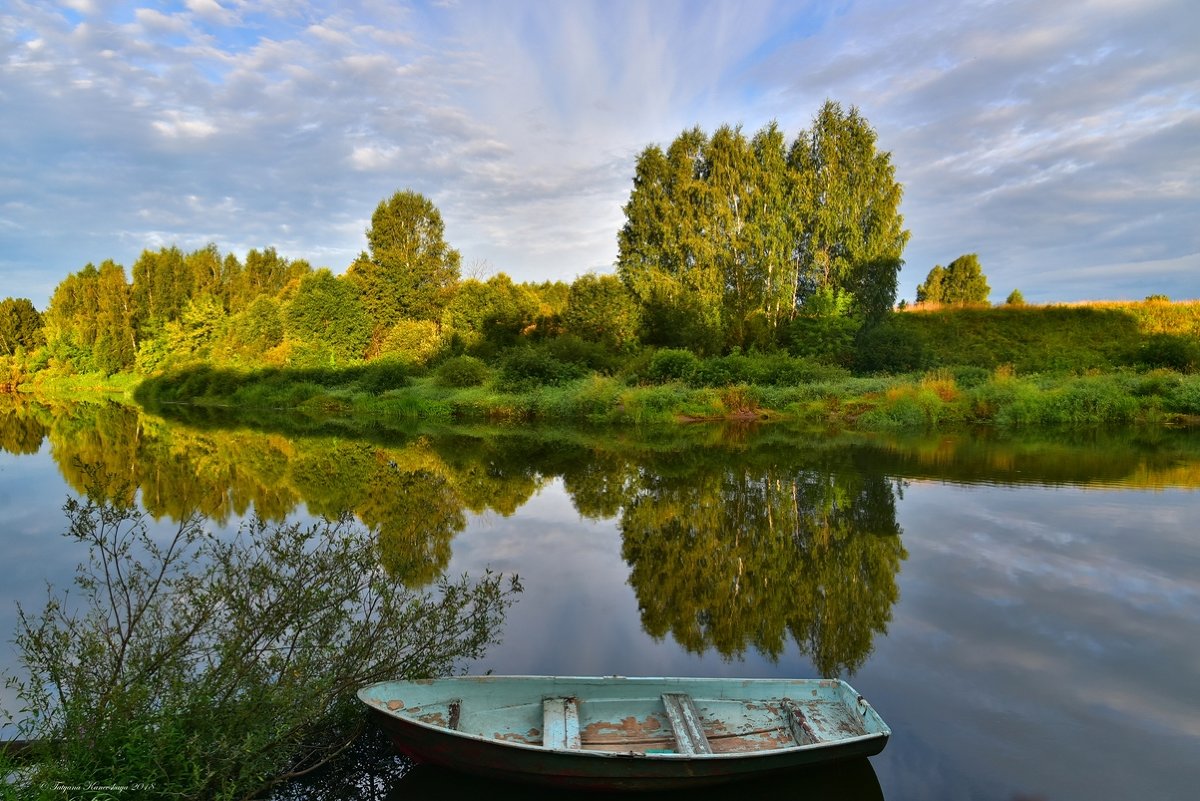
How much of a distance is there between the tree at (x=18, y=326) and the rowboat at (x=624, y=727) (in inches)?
2646

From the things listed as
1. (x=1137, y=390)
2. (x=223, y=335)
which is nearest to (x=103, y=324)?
(x=223, y=335)

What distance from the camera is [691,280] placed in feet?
108

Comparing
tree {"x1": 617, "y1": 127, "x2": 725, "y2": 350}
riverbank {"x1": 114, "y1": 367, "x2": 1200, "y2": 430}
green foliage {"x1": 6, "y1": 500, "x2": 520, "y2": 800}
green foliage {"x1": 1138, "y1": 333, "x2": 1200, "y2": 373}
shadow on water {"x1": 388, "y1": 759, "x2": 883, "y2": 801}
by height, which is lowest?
shadow on water {"x1": 388, "y1": 759, "x2": 883, "y2": 801}

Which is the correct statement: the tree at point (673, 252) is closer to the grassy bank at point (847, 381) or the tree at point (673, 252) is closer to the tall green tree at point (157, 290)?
the grassy bank at point (847, 381)

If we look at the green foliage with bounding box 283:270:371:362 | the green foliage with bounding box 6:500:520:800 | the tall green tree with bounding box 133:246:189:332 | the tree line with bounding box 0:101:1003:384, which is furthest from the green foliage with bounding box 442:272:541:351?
the green foliage with bounding box 6:500:520:800

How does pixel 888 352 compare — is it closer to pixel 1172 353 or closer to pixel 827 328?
pixel 827 328

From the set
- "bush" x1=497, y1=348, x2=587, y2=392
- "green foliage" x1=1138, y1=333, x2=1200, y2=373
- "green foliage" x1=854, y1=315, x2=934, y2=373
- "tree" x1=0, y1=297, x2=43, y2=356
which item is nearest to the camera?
"green foliage" x1=1138, y1=333, x2=1200, y2=373

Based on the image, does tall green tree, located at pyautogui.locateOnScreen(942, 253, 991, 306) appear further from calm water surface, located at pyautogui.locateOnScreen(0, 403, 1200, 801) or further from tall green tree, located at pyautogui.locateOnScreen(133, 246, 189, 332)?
tall green tree, located at pyautogui.locateOnScreen(133, 246, 189, 332)

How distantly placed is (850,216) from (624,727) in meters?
32.7

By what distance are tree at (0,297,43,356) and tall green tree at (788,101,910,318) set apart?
59454mm

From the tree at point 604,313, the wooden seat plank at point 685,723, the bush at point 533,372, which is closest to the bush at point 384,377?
the bush at point 533,372

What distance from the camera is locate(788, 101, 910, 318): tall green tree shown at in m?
32.7

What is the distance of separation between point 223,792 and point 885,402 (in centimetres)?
2386

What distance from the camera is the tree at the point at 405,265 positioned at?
3741 cm
